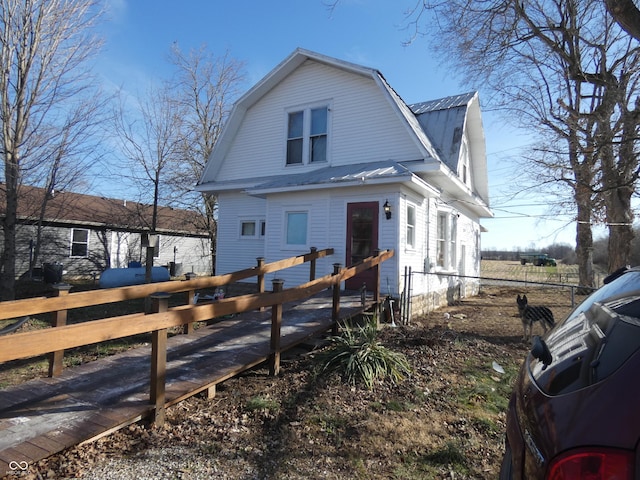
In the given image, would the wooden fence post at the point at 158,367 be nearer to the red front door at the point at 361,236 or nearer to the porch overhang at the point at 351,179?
the porch overhang at the point at 351,179

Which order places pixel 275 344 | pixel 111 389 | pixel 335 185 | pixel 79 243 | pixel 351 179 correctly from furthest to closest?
pixel 79 243 → pixel 335 185 → pixel 351 179 → pixel 275 344 → pixel 111 389

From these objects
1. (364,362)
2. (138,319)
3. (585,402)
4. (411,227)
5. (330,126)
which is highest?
(330,126)

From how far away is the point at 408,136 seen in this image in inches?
399

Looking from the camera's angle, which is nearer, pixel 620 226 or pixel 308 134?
pixel 620 226

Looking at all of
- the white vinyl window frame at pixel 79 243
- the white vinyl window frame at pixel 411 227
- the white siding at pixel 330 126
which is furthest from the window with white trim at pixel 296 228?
the white vinyl window frame at pixel 79 243

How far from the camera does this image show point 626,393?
1231mm

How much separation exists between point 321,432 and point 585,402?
9.30 ft

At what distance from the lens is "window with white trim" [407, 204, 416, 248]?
9.98 meters

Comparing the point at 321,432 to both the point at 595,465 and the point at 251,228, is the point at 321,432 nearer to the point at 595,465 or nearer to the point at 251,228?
the point at 595,465

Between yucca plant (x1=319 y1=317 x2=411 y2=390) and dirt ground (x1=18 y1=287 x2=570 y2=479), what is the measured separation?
163 millimetres

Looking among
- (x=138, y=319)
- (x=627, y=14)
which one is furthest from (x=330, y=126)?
(x=138, y=319)

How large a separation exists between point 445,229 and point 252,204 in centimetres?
652

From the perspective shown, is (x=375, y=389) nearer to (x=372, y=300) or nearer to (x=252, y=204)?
(x=372, y=300)

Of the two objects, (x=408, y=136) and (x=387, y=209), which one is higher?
(x=408, y=136)
